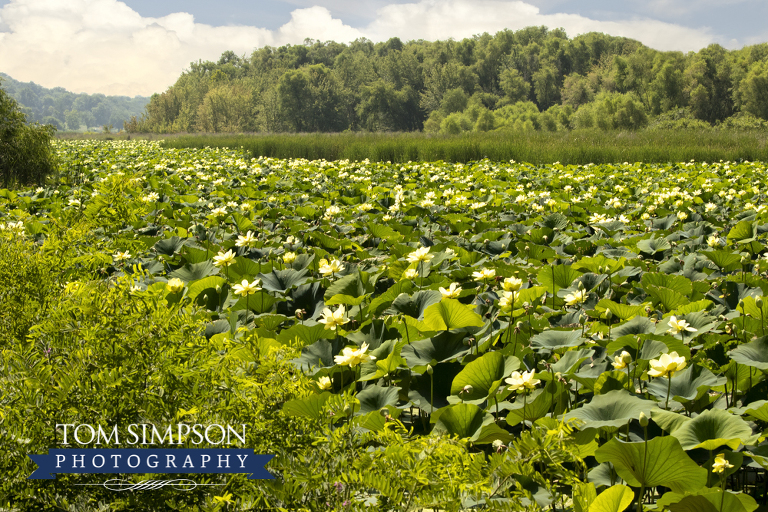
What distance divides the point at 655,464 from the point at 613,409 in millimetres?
266

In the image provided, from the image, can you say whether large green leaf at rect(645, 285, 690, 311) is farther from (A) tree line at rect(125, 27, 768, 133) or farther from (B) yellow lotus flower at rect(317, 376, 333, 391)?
(A) tree line at rect(125, 27, 768, 133)

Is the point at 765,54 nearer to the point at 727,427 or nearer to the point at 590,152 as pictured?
the point at 590,152

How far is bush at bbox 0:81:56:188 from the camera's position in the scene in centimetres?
923

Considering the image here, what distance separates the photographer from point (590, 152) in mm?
13617

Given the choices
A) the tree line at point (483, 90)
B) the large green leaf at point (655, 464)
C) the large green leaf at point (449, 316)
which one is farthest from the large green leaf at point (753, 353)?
the tree line at point (483, 90)

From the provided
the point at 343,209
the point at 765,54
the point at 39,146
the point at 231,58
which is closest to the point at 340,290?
the point at 343,209

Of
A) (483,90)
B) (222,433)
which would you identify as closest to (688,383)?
(222,433)

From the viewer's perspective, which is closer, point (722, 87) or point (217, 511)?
point (217, 511)

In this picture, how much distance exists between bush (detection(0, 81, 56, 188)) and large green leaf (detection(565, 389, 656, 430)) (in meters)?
10.8

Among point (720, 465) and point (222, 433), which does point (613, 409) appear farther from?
point (222, 433)

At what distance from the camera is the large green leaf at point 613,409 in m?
1.46

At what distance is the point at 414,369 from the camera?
1.87m

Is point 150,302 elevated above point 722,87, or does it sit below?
below

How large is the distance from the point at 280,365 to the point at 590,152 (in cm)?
1396
